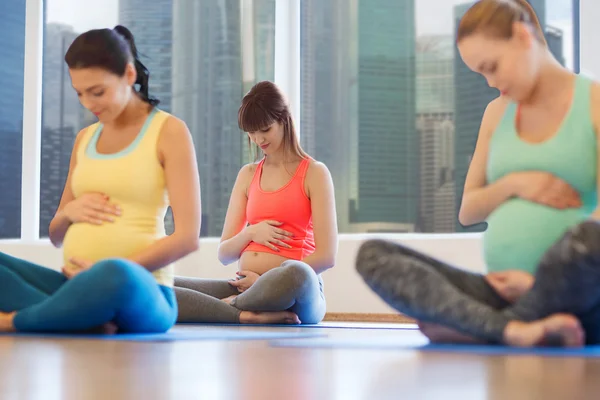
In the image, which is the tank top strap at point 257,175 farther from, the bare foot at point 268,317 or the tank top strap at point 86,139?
the tank top strap at point 86,139

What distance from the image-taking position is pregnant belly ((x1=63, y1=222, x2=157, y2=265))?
6.88 feet

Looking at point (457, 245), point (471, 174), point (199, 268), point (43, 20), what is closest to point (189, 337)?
point (471, 174)

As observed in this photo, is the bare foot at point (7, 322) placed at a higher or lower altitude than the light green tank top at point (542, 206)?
lower

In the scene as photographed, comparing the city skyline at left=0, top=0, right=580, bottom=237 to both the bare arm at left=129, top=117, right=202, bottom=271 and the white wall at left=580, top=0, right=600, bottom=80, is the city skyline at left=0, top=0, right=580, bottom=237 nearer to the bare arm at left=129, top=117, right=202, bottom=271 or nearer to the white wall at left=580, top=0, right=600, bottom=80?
the white wall at left=580, top=0, right=600, bottom=80

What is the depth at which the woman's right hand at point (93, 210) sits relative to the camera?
2.10 meters

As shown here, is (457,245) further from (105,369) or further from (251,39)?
(105,369)

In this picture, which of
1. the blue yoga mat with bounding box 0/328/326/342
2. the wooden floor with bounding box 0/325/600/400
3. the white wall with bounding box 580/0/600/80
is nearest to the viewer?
the wooden floor with bounding box 0/325/600/400

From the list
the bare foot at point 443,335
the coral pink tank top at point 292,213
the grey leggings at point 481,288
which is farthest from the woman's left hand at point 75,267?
the coral pink tank top at point 292,213

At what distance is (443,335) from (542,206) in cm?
34

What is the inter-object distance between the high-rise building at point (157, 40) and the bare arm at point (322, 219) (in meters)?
2.06

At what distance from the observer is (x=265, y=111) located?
307cm

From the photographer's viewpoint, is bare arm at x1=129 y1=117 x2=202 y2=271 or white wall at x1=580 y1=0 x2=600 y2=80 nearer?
bare arm at x1=129 y1=117 x2=202 y2=271

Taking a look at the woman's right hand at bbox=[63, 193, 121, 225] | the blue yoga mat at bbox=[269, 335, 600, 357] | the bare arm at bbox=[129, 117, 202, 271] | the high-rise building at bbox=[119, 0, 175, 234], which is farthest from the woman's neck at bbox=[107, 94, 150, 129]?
the high-rise building at bbox=[119, 0, 175, 234]

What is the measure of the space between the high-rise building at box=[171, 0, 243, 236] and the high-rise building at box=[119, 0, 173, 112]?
0.10 m
